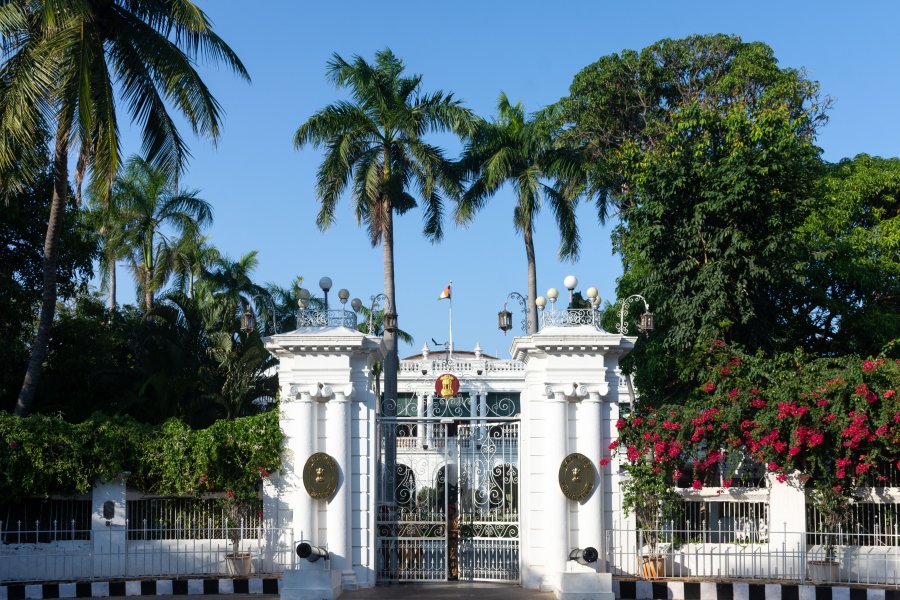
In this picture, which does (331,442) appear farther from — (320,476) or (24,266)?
(24,266)

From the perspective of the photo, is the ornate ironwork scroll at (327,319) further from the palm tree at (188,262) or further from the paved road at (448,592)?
the palm tree at (188,262)

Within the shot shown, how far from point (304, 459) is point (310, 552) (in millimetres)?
1547

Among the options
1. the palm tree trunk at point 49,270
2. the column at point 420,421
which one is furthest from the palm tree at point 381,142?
the palm tree trunk at point 49,270

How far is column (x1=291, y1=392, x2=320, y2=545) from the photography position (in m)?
14.3

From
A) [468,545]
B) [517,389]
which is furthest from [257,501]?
[517,389]

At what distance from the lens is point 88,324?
2084 centimetres

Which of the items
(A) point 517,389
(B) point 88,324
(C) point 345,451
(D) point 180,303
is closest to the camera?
(C) point 345,451

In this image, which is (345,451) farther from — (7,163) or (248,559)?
(7,163)

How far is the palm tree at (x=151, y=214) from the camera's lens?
2823 centimetres

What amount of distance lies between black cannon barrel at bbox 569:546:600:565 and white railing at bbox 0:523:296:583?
12.7ft

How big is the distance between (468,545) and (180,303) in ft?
35.1

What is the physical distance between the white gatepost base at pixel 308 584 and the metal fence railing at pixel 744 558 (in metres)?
3.87

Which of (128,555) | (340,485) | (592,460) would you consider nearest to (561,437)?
(592,460)

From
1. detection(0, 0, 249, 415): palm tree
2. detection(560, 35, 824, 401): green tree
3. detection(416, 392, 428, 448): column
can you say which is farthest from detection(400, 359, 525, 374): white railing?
detection(0, 0, 249, 415): palm tree
